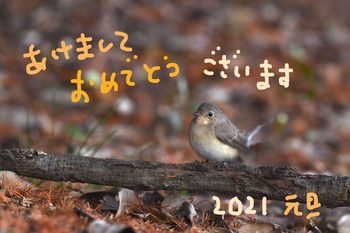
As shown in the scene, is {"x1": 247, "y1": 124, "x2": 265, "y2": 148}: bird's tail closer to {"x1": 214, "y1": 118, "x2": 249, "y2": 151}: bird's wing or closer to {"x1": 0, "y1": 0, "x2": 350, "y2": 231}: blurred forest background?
{"x1": 214, "y1": 118, "x2": 249, "y2": 151}: bird's wing

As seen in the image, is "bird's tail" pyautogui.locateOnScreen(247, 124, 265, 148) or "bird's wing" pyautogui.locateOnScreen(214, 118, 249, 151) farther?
"bird's tail" pyautogui.locateOnScreen(247, 124, 265, 148)

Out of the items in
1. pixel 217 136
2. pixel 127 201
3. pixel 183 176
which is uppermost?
pixel 217 136

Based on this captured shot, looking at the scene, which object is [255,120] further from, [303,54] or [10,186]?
[10,186]

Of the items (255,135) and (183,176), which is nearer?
(183,176)

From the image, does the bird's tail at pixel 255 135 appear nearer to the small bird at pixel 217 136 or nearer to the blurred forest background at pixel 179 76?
the small bird at pixel 217 136

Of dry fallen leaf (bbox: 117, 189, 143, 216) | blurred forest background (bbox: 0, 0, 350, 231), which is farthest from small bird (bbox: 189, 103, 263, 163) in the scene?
blurred forest background (bbox: 0, 0, 350, 231)

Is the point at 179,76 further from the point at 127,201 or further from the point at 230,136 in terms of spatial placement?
the point at 127,201

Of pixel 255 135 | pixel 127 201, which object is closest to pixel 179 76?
pixel 255 135
